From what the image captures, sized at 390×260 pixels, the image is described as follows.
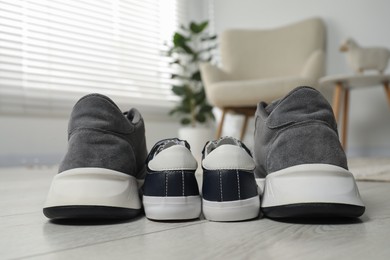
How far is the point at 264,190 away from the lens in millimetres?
533

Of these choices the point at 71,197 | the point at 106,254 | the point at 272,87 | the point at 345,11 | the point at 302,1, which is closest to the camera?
the point at 106,254

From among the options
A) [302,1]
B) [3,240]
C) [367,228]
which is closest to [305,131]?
[367,228]

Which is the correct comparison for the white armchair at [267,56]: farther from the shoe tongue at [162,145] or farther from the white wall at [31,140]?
the shoe tongue at [162,145]

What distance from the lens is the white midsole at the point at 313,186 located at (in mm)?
464

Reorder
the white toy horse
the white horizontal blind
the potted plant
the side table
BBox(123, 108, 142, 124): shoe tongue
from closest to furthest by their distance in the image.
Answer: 1. BBox(123, 108, 142, 124): shoe tongue
2. the side table
3. the white toy horse
4. the white horizontal blind
5. the potted plant

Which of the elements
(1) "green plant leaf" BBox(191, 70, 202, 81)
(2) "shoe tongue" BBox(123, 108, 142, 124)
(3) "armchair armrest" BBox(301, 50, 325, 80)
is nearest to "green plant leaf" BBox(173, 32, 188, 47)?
(1) "green plant leaf" BBox(191, 70, 202, 81)

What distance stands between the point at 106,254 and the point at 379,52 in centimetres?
204

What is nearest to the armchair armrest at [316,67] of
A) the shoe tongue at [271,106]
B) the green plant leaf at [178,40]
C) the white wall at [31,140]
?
the green plant leaf at [178,40]

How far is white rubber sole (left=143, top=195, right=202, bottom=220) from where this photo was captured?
50 cm

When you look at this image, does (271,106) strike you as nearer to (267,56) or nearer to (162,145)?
(162,145)

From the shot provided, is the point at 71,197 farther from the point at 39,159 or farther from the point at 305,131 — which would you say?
the point at 39,159

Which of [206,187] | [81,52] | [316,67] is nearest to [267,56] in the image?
[316,67]

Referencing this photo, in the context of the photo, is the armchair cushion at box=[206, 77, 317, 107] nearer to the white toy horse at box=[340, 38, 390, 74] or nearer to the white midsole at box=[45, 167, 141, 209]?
the white toy horse at box=[340, 38, 390, 74]

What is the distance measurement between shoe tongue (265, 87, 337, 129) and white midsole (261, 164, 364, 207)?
0.07 meters
